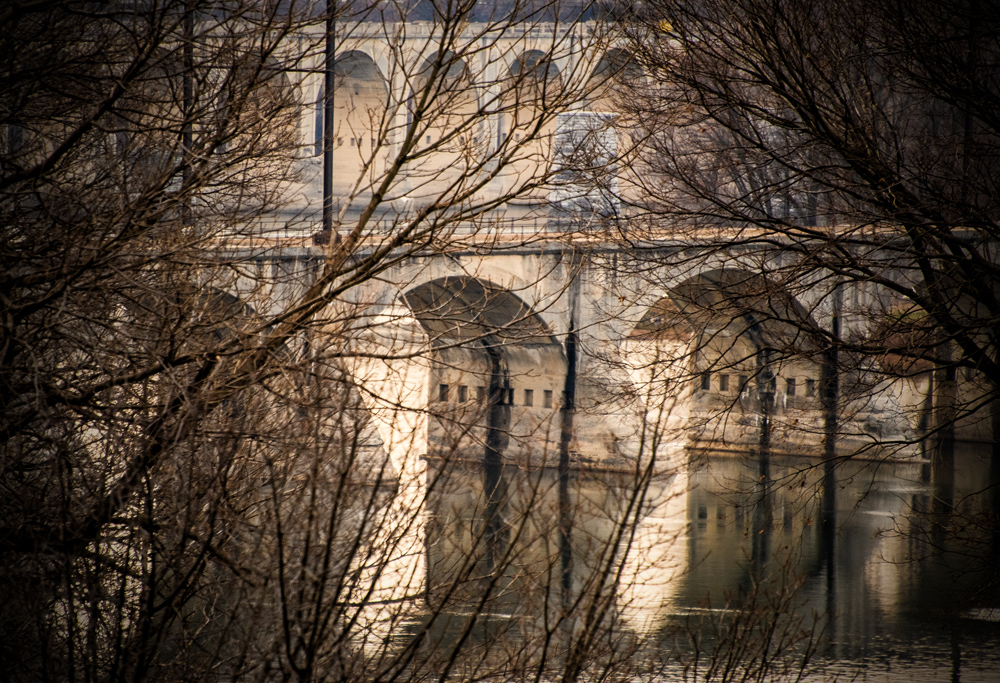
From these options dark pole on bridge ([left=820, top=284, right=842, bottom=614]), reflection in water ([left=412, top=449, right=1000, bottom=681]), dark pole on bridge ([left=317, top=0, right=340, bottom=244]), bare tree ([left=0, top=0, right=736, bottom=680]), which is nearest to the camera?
bare tree ([left=0, top=0, right=736, bottom=680])

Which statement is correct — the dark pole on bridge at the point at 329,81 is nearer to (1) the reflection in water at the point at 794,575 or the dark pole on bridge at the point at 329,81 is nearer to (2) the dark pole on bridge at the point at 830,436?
(1) the reflection in water at the point at 794,575

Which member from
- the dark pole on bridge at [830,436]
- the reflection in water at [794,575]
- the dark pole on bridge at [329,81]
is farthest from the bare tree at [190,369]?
the dark pole on bridge at [830,436]

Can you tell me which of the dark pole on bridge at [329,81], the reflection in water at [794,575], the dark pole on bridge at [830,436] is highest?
the dark pole on bridge at [329,81]

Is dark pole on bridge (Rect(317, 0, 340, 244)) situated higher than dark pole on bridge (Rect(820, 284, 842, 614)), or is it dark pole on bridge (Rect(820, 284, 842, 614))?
dark pole on bridge (Rect(317, 0, 340, 244))

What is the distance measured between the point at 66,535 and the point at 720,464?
21719 millimetres

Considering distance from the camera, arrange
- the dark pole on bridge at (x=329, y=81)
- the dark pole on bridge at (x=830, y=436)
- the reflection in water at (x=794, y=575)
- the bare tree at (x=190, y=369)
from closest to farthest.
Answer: the bare tree at (x=190, y=369), the dark pole on bridge at (x=329, y=81), the dark pole on bridge at (x=830, y=436), the reflection in water at (x=794, y=575)

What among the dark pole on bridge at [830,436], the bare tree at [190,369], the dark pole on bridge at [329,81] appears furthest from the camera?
the dark pole on bridge at [830,436]

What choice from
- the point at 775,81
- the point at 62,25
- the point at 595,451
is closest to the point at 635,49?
the point at 775,81

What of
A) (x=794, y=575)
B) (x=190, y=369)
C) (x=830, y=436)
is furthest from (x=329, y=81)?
(x=794, y=575)

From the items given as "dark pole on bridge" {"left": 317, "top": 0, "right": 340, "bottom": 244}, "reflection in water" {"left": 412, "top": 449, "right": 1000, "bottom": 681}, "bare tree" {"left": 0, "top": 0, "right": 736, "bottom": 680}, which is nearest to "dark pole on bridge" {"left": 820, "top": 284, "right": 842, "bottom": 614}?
"reflection in water" {"left": 412, "top": 449, "right": 1000, "bottom": 681}

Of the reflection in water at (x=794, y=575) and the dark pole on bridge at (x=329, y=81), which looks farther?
the reflection in water at (x=794, y=575)

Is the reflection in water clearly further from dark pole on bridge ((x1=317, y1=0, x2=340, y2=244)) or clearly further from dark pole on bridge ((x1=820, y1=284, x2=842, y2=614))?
dark pole on bridge ((x1=317, y1=0, x2=340, y2=244))

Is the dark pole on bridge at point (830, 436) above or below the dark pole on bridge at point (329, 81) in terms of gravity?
below

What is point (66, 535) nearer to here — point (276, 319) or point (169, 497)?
point (169, 497)
